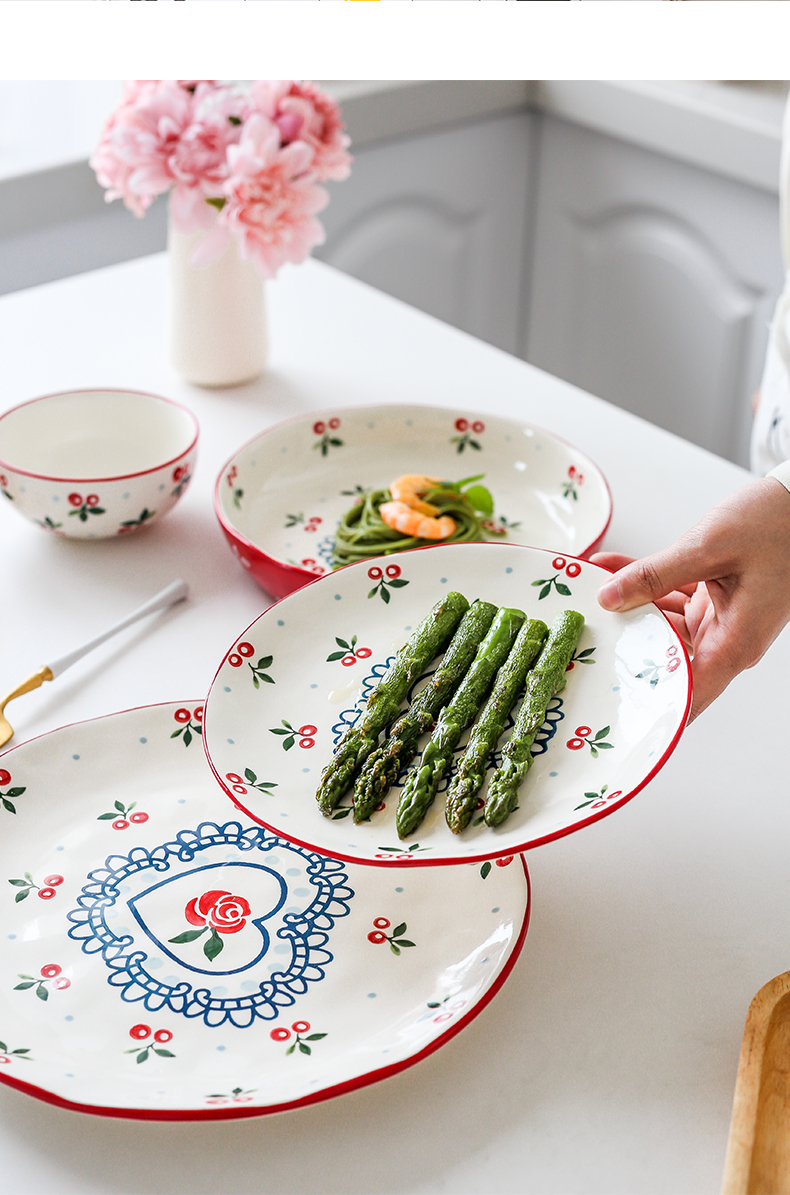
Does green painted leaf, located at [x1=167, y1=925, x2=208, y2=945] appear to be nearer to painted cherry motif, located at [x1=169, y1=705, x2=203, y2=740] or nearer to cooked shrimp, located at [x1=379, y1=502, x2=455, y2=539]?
painted cherry motif, located at [x1=169, y1=705, x2=203, y2=740]

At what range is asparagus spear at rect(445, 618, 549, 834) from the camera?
0.85 metres

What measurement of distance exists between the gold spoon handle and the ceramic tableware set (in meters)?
0.12

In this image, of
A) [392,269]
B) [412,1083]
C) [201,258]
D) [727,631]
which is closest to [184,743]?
[412,1083]

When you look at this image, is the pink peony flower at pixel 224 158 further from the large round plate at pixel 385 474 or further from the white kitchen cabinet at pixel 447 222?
the white kitchen cabinet at pixel 447 222

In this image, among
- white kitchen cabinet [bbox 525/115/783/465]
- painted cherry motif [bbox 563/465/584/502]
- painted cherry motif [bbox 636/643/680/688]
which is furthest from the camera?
white kitchen cabinet [bbox 525/115/783/465]

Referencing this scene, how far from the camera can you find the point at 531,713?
3.05 ft

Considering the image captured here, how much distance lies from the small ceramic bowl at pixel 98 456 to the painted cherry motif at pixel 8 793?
1.32 feet

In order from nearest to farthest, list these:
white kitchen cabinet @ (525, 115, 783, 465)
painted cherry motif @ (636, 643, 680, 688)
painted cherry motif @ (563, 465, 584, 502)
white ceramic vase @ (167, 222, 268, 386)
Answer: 1. painted cherry motif @ (636, 643, 680, 688)
2. painted cherry motif @ (563, 465, 584, 502)
3. white ceramic vase @ (167, 222, 268, 386)
4. white kitchen cabinet @ (525, 115, 783, 465)

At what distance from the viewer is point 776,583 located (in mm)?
1025

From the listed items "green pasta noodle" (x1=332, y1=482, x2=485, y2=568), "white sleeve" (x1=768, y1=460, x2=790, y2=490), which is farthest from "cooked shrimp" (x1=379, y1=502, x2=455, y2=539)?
"white sleeve" (x1=768, y1=460, x2=790, y2=490)

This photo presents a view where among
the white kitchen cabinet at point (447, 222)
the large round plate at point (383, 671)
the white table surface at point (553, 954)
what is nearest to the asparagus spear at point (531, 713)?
the large round plate at point (383, 671)

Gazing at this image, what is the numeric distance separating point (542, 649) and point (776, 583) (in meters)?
0.23

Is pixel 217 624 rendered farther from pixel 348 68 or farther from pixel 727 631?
pixel 348 68

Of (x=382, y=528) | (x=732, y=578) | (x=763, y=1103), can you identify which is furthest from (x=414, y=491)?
(x=763, y=1103)
